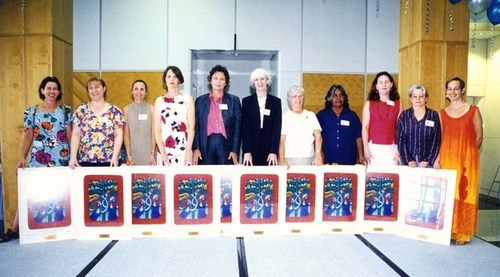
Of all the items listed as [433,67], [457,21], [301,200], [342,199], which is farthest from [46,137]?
[457,21]

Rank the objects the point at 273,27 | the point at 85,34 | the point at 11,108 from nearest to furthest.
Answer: the point at 11,108 < the point at 85,34 < the point at 273,27

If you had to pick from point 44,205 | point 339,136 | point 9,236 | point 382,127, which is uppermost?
point 382,127

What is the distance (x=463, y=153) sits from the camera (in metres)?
3.20

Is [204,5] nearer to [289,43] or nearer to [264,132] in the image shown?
[289,43]

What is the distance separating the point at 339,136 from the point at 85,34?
3766 millimetres

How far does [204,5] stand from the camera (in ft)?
16.1

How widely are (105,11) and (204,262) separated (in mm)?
3987

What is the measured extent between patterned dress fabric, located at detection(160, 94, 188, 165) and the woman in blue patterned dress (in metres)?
0.94

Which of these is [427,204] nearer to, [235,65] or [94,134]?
[94,134]

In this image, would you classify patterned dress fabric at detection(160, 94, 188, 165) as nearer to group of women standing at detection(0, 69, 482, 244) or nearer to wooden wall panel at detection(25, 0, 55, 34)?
group of women standing at detection(0, 69, 482, 244)

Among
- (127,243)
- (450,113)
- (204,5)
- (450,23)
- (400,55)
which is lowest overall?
(127,243)

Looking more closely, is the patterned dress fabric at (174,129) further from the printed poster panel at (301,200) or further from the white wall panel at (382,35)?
the white wall panel at (382,35)

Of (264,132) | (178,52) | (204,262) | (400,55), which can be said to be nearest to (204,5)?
(178,52)

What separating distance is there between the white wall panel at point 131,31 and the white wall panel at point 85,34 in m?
0.11
